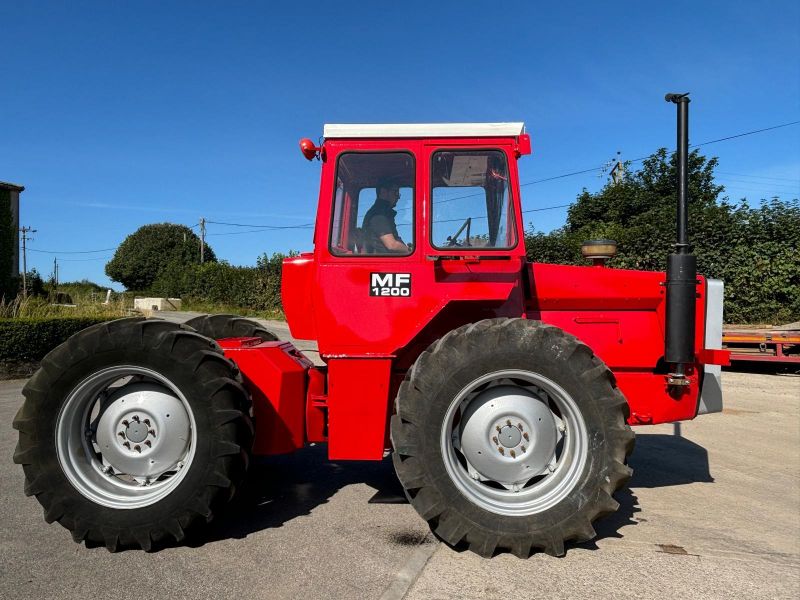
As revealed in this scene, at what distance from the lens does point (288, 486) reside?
4285 mm

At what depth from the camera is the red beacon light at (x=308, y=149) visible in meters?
3.65

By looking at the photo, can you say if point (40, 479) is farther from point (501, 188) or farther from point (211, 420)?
point (501, 188)

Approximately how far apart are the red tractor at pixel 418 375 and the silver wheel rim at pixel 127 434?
0.04 feet

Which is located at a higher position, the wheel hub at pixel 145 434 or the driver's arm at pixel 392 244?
the driver's arm at pixel 392 244

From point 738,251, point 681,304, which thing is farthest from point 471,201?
point 738,251

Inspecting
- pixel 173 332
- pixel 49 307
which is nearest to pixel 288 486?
pixel 173 332

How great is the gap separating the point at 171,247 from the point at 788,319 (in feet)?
180

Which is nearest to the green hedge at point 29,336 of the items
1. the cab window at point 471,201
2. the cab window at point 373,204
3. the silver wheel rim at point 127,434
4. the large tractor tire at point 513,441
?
the silver wheel rim at point 127,434

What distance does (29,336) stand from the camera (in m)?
10.2

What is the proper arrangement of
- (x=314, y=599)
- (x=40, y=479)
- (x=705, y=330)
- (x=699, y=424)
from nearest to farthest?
(x=314, y=599), (x=40, y=479), (x=705, y=330), (x=699, y=424)

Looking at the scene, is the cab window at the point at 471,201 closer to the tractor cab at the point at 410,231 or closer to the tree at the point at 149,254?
the tractor cab at the point at 410,231

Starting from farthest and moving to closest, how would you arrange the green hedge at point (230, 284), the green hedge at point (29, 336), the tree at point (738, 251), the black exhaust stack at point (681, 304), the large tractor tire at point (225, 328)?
the green hedge at point (230, 284) → the tree at point (738, 251) → the green hedge at point (29, 336) → the large tractor tire at point (225, 328) → the black exhaust stack at point (681, 304)

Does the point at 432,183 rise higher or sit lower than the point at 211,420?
higher

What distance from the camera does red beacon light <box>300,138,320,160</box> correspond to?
3652mm
